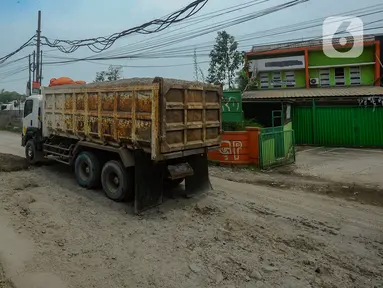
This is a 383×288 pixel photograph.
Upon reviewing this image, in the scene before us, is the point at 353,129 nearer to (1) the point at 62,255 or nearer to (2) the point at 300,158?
(2) the point at 300,158

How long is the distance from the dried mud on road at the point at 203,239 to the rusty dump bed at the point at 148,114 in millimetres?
1266

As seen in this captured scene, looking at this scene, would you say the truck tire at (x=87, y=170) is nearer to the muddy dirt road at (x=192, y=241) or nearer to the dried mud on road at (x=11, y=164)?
the muddy dirt road at (x=192, y=241)

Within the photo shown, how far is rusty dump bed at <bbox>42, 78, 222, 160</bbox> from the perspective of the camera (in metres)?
5.38

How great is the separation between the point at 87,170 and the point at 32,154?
3.39 m

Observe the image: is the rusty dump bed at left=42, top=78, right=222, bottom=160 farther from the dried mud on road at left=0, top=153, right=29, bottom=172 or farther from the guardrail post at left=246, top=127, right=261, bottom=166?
the guardrail post at left=246, top=127, right=261, bottom=166

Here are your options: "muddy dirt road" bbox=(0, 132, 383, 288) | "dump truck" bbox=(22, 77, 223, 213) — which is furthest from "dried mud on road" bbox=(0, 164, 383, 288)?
"dump truck" bbox=(22, 77, 223, 213)

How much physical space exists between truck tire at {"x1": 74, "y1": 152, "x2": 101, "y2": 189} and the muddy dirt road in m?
0.23

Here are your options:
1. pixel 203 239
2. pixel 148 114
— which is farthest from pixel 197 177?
pixel 203 239

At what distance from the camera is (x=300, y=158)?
41.9ft

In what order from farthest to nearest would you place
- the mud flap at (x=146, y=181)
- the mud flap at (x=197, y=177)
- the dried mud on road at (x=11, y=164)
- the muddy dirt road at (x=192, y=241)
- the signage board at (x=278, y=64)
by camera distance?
the signage board at (x=278, y=64) < the dried mud on road at (x=11, y=164) < the mud flap at (x=197, y=177) < the mud flap at (x=146, y=181) < the muddy dirt road at (x=192, y=241)

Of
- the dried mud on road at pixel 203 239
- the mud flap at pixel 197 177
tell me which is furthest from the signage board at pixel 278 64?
the mud flap at pixel 197 177

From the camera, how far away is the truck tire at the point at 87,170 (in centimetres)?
697

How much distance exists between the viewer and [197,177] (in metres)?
6.82

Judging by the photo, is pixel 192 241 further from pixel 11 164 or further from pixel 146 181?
pixel 11 164
